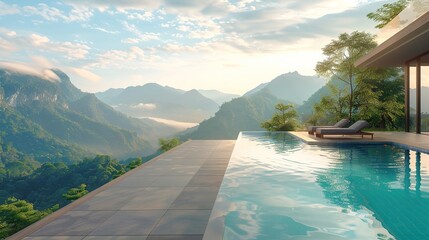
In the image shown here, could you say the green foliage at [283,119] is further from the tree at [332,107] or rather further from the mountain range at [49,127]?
the mountain range at [49,127]

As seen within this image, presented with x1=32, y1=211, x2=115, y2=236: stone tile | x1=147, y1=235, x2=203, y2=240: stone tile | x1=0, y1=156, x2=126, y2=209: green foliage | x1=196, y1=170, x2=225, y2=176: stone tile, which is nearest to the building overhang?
x1=196, y1=170, x2=225, y2=176: stone tile

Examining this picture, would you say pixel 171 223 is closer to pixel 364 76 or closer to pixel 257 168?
pixel 257 168

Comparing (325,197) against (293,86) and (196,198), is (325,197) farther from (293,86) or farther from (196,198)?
(293,86)

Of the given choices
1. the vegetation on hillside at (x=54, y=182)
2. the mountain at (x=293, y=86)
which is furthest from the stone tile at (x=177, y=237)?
the mountain at (x=293, y=86)

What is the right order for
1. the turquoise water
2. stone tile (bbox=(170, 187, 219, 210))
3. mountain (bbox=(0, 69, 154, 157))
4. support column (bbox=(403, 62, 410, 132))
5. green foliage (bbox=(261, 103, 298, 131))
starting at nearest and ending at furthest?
the turquoise water → stone tile (bbox=(170, 187, 219, 210)) → support column (bbox=(403, 62, 410, 132)) → green foliage (bbox=(261, 103, 298, 131)) → mountain (bbox=(0, 69, 154, 157))

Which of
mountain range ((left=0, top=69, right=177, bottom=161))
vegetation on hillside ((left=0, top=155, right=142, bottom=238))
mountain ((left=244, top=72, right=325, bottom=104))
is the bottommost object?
vegetation on hillside ((left=0, top=155, right=142, bottom=238))

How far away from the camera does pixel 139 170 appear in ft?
26.8

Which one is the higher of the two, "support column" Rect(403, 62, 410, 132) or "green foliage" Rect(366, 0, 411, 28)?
"green foliage" Rect(366, 0, 411, 28)

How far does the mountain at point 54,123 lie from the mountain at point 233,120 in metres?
50.3

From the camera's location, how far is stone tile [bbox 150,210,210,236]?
13.7 feet

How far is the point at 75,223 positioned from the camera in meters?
4.55

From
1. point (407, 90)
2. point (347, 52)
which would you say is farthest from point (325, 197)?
point (347, 52)

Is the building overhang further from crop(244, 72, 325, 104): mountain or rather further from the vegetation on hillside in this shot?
crop(244, 72, 325, 104): mountain

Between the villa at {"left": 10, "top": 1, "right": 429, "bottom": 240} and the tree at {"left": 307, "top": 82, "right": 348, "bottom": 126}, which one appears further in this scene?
the tree at {"left": 307, "top": 82, "right": 348, "bottom": 126}
